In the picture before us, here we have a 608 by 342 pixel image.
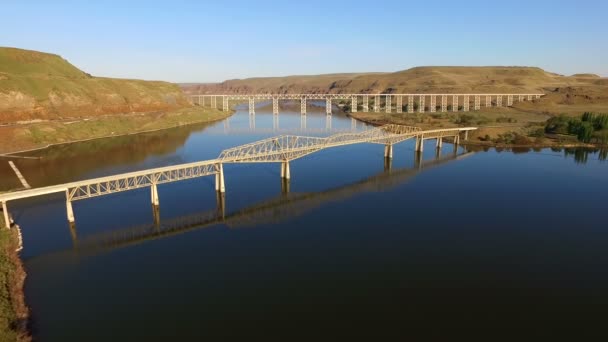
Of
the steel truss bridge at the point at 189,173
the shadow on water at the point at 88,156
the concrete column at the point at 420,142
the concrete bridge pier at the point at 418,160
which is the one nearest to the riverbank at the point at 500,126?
the steel truss bridge at the point at 189,173

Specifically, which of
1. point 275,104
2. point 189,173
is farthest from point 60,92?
point 275,104

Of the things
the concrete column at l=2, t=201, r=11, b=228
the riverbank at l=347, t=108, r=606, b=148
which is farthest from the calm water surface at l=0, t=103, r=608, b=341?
the riverbank at l=347, t=108, r=606, b=148

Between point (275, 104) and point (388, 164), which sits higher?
point (275, 104)

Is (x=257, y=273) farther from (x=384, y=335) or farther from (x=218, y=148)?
(x=218, y=148)

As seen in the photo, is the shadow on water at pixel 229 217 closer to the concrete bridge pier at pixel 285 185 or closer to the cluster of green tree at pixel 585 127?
the concrete bridge pier at pixel 285 185

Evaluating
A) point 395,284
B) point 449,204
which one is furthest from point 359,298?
point 449,204

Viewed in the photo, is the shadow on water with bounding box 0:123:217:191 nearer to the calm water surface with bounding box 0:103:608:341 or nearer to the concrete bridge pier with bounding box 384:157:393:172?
the calm water surface with bounding box 0:103:608:341

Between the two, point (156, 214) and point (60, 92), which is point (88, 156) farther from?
point (60, 92)
